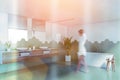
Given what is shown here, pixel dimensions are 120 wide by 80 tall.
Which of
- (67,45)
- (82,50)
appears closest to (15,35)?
(67,45)

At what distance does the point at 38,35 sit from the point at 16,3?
5.27 ft

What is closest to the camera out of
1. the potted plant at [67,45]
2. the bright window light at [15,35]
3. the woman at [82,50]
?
the bright window light at [15,35]

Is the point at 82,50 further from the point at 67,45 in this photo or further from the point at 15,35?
the point at 15,35

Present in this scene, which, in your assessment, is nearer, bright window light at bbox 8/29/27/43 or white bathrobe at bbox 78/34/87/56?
bright window light at bbox 8/29/27/43

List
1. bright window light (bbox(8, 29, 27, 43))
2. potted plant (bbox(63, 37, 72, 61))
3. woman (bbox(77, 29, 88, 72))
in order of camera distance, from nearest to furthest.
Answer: bright window light (bbox(8, 29, 27, 43))
woman (bbox(77, 29, 88, 72))
potted plant (bbox(63, 37, 72, 61))

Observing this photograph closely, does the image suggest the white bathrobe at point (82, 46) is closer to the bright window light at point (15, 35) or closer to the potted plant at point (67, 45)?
the potted plant at point (67, 45)

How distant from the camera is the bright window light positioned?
3.44 meters

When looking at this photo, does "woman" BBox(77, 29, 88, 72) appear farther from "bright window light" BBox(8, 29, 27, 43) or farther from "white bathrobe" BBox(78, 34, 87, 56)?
"bright window light" BBox(8, 29, 27, 43)

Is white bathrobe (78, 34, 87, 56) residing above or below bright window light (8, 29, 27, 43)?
below

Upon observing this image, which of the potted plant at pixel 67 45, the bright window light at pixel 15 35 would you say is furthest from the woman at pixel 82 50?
the bright window light at pixel 15 35

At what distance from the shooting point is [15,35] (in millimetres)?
3547

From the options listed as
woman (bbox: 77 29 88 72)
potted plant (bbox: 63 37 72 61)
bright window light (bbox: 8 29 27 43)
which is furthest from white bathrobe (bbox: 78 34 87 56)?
bright window light (bbox: 8 29 27 43)

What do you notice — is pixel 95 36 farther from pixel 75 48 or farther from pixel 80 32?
pixel 75 48

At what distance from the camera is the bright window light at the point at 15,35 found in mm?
3443
